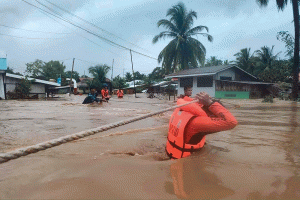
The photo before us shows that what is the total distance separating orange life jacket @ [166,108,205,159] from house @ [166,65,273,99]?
1937cm

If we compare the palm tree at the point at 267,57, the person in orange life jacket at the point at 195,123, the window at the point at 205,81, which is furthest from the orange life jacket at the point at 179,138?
the palm tree at the point at 267,57

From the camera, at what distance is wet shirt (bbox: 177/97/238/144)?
2.61 metres

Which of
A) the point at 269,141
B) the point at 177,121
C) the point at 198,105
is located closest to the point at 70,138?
the point at 177,121

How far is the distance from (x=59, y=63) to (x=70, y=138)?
208 ft

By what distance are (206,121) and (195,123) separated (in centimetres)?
15

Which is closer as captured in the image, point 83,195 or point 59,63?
point 83,195

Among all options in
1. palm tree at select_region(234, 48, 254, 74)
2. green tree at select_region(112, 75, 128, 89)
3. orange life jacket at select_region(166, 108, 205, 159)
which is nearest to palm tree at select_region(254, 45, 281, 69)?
palm tree at select_region(234, 48, 254, 74)

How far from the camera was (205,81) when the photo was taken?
23094mm

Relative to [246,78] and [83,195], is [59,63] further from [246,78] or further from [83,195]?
[83,195]

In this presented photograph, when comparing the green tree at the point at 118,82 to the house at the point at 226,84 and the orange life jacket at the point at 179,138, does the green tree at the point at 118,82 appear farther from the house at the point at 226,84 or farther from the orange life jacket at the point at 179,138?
the orange life jacket at the point at 179,138

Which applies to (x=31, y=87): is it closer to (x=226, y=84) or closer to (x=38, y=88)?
(x=38, y=88)

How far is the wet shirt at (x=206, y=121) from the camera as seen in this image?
2609 millimetres

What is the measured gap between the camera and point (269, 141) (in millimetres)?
4648

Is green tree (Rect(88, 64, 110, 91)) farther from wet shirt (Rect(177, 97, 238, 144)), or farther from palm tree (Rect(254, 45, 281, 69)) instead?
wet shirt (Rect(177, 97, 238, 144))
